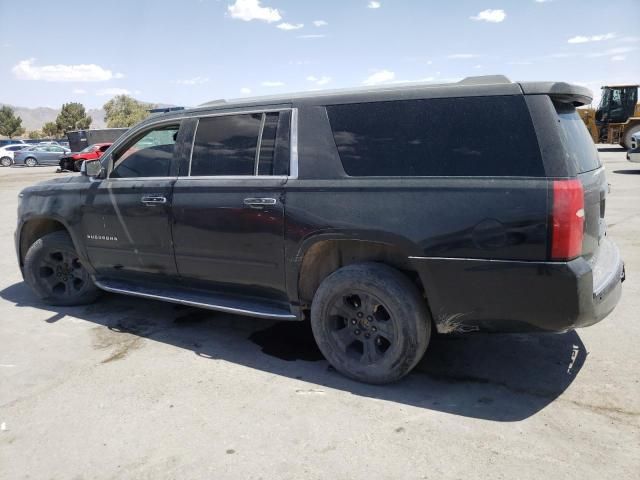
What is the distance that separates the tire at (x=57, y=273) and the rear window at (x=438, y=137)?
327 centimetres

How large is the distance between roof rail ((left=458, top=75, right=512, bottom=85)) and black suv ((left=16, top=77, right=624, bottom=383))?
21mm

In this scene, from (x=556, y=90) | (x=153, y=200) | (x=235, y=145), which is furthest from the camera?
(x=153, y=200)

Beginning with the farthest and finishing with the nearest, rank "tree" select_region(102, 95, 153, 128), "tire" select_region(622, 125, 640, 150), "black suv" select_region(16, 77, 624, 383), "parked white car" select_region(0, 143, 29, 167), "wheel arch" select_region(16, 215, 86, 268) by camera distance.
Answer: "tree" select_region(102, 95, 153, 128) < "parked white car" select_region(0, 143, 29, 167) < "tire" select_region(622, 125, 640, 150) < "wheel arch" select_region(16, 215, 86, 268) < "black suv" select_region(16, 77, 624, 383)

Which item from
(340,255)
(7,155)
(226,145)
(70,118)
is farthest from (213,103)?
(70,118)

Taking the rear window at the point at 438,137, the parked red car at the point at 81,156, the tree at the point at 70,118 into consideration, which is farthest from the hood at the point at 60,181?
the tree at the point at 70,118

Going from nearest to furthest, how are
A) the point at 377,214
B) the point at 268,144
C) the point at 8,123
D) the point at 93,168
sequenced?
the point at 377,214 < the point at 268,144 < the point at 93,168 < the point at 8,123

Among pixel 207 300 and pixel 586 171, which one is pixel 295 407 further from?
pixel 586 171

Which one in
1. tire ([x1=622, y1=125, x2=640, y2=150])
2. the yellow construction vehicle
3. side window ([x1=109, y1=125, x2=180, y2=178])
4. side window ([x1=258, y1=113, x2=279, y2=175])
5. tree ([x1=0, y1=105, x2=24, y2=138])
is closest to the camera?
side window ([x1=258, y1=113, x2=279, y2=175])

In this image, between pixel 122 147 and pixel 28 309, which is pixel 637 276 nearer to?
pixel 122 147

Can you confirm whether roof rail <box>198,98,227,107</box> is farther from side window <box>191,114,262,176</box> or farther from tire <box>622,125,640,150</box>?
tire <box>622,125,640,150</box>

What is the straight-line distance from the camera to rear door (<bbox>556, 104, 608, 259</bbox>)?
304 cm

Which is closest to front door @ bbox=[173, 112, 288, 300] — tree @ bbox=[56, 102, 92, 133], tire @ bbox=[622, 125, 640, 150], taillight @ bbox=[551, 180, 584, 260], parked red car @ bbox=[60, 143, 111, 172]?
taillight @ bbox=[551, 180, 584, 260]

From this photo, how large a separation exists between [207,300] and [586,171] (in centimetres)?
288

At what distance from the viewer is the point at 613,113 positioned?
27375 mm
